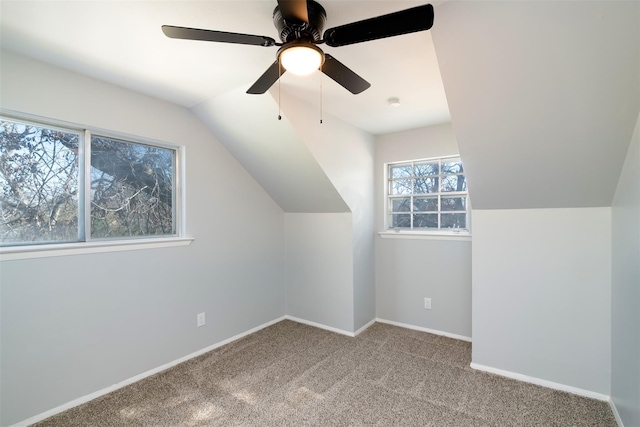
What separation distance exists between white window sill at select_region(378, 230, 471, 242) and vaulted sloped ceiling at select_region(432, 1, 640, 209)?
886 mm

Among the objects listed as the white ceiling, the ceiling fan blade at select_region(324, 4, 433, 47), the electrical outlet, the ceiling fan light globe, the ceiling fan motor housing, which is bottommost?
the electrical outlet

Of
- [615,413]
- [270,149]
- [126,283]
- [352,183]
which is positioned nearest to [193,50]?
[270,149]

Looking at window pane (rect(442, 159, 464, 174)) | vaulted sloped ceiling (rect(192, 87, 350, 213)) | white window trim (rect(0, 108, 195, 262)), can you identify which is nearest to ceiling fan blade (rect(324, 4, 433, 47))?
vaulted sloped ceiling (rect(192, 87, 350, 213))

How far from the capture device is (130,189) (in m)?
2.51

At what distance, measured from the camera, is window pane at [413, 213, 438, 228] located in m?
3.43

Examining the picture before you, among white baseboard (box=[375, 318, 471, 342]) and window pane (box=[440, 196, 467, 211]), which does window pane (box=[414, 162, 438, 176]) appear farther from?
white baseboard (box=[375, 318, 471, 342])

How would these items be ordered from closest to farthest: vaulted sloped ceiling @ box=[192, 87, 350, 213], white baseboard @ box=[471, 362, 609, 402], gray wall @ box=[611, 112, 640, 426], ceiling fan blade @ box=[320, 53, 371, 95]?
ceiling fan blade @ box=[320, 53, 371, 95]
gray wall @ box=[611, 112, 640, 426]
white baseboard @ box=[471, 362, 609, 402]
vaulted sloped ceiling @ box=[192, 87, 350, 213]

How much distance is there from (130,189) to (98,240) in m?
0.47

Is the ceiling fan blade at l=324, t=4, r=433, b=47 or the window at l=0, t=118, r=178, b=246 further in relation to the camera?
the window at l=0, t=118, r=178, b=246

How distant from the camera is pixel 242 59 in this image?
6.32ft

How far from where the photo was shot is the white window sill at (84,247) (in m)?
1.88

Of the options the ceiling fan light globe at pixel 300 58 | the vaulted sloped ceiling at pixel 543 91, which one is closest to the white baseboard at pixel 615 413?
the vaulted sloped ceiling at pixel 543 91

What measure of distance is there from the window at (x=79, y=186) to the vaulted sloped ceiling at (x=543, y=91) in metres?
2.40

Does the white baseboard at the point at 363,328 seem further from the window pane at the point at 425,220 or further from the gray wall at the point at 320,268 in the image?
the window pane at the point at 425,220
